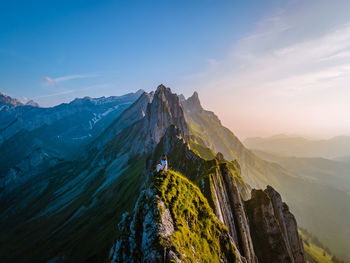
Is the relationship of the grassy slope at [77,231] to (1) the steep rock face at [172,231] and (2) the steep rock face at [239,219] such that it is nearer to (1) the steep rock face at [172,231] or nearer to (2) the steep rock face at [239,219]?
(2) the steep rock face at [239,219]

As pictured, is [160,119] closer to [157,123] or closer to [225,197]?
[157,123]

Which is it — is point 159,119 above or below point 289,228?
above

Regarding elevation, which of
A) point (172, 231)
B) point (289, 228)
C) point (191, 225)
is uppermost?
point (172, 231)

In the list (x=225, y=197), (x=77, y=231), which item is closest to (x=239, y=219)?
(x=225, y=197)

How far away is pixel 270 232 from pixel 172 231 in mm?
34228

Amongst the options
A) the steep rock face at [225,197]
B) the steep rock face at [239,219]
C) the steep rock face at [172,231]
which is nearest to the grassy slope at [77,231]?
the steep rock face at [225,197]

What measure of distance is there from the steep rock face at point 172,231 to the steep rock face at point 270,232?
845 inches

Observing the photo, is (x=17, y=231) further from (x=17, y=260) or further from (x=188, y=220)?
(x=188, y=220)

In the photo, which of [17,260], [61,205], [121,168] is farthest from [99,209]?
[61,205]

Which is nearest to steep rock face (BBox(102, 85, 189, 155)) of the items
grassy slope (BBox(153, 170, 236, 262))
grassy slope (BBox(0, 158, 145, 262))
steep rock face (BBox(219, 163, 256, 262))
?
grassy slope (BBox(0, 158, 145, 262))

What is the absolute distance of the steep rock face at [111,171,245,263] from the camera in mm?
17297

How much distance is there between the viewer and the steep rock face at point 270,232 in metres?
40.0

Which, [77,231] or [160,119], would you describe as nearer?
[77,231]

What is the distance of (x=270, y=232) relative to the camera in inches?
1654
